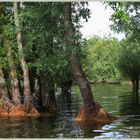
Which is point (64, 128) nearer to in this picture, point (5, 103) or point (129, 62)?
point (5, 103)

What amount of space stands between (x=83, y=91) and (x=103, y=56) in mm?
99624

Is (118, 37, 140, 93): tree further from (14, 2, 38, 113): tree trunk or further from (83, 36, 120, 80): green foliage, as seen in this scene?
(83, 36, 120, 80): green foliage

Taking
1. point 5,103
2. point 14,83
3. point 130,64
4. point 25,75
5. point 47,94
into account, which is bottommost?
point 5,103

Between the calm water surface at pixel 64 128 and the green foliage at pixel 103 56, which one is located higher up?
the green foliage at pixel 103 56

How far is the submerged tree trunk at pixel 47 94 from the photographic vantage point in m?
37.1

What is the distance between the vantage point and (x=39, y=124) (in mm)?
27609

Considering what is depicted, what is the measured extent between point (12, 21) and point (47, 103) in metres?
7.33

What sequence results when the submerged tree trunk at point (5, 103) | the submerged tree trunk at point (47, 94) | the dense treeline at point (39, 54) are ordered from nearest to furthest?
the dense treeline at point (39, 54) < the submerged tree trunk at point (5, 103) < the submerged tree trunk at point (47, 94)

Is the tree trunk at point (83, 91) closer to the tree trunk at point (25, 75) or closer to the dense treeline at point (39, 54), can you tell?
the dense treeline at point (39, 54)

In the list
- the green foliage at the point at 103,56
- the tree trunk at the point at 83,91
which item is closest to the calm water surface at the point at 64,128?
the tree trunk at the point at 83,91

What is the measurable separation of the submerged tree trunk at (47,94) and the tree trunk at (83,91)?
805 cm

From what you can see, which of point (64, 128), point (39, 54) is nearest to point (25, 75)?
point (39, 54)

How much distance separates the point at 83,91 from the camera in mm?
29391

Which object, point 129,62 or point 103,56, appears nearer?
point 129,62
